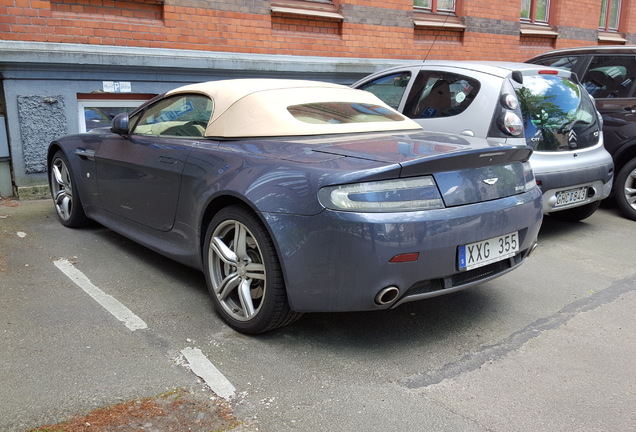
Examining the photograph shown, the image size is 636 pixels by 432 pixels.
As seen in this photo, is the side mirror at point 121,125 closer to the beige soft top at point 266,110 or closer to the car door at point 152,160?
the car door at point 152,160

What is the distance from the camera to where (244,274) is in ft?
11.3

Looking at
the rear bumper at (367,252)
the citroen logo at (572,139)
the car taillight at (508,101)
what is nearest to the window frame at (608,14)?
the citroen logo at (572,139)

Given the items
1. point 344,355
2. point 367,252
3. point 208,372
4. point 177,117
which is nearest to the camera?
point 367,252

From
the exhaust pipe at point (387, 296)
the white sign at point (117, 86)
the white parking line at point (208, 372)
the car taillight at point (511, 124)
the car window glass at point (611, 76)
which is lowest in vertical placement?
the white parking line at point (208, 372)

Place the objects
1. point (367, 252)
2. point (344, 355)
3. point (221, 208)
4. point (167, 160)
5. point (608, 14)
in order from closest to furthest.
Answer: point (367, 252) → point (344, 355) → point (221, 208) → point (167, 160) → point (608, 14)

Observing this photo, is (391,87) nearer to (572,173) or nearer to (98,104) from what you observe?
(572,173)

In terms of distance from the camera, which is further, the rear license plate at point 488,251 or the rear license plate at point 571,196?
the rear license plate at point 571,196

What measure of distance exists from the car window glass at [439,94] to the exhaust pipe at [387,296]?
9.45 feet

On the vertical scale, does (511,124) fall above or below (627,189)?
above

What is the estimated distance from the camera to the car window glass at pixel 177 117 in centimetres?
416

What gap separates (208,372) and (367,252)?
3.30ft

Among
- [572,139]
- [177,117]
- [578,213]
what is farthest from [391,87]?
[177,117]

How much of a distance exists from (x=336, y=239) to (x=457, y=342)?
3.42ft

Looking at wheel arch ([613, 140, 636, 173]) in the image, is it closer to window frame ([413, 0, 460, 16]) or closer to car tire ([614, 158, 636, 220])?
car tire ([614, 158, 636, 220])
